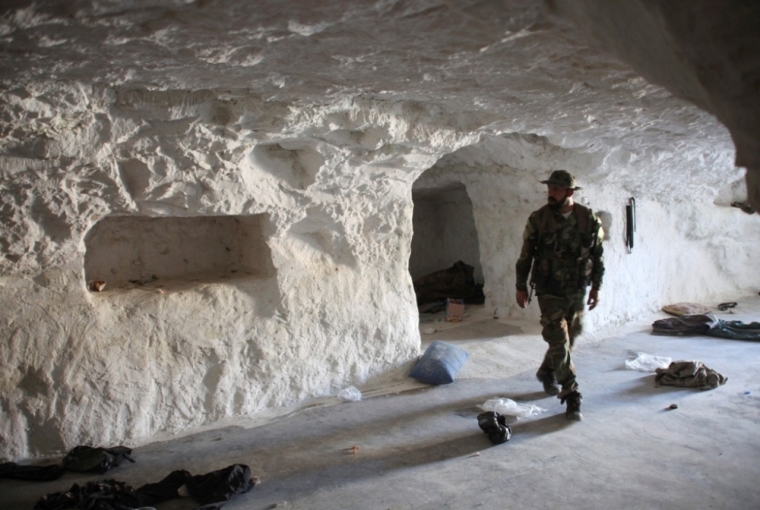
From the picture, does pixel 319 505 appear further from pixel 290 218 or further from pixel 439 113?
pixel 439 113

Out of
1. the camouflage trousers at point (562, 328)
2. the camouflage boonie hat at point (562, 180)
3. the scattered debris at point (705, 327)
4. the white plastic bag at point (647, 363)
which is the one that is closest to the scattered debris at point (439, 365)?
the camouflage trousers at point (562, 328)

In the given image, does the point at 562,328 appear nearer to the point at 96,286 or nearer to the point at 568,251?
the point at 568,251

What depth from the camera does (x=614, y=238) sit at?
6.86 m

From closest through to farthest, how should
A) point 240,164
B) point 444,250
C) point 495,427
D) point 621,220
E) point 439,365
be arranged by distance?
1. point 495,427
2. point 240,164
3. point 439,365
4. point 621,220
5. point 444,250

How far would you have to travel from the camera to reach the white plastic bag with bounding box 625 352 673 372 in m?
5.21

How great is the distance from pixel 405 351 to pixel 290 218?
1.61m

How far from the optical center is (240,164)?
3945 mm

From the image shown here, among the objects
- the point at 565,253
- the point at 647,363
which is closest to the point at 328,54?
the point at 565,253

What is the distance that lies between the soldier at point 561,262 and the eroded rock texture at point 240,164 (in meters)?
0.73

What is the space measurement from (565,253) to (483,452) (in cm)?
156

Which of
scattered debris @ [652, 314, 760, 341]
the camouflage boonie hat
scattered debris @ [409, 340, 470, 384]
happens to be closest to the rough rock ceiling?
the camouflage boonie hat

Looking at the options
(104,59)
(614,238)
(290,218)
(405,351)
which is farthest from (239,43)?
(614,238)

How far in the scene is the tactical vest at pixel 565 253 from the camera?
4238 mm

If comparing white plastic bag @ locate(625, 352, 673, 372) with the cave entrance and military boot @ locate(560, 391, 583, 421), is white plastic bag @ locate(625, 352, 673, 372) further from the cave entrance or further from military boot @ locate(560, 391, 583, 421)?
the cave entrance
